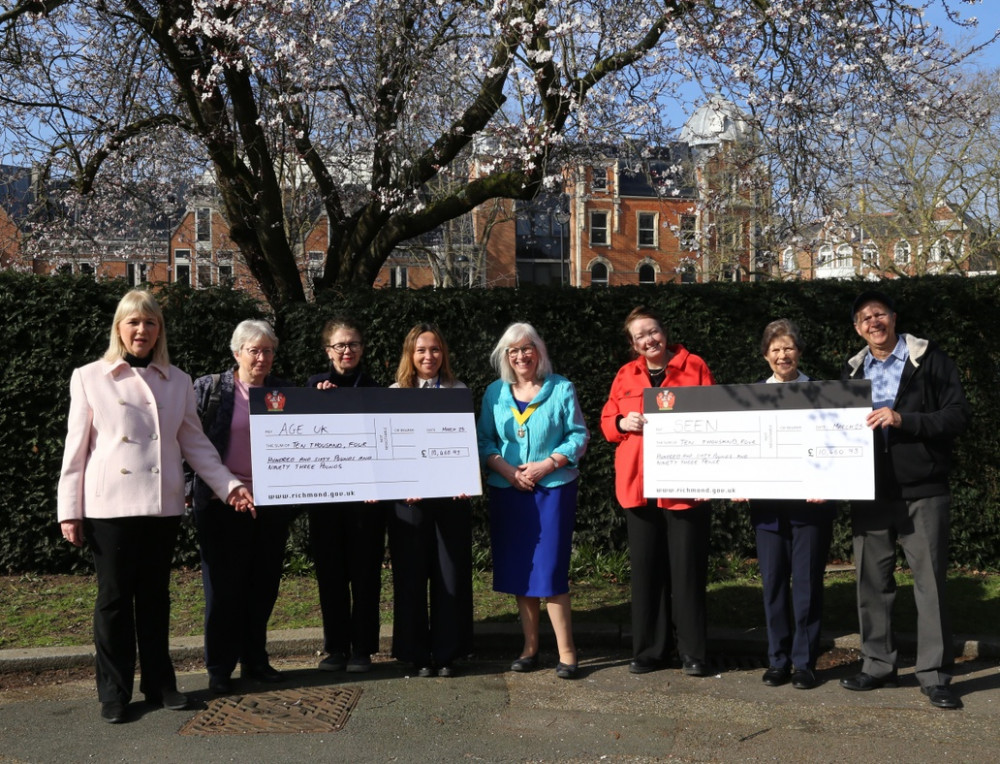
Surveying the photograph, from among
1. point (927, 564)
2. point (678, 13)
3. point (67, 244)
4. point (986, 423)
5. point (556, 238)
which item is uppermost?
point (556, 238)

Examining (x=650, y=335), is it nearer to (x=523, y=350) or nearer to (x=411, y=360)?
(x=523, y=350)

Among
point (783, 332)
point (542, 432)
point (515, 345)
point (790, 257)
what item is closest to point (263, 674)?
point (542, 432)

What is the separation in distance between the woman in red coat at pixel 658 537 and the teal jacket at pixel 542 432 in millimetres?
277

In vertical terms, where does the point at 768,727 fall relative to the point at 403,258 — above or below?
below

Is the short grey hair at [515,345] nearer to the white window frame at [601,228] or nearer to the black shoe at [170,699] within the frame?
the black shoe at [170,699]

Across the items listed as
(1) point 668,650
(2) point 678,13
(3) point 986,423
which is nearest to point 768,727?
(1) point 668,650

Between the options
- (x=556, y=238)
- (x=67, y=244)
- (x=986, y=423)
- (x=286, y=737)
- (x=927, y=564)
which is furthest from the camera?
(x=556, y=238)

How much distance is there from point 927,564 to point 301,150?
25.1 ft

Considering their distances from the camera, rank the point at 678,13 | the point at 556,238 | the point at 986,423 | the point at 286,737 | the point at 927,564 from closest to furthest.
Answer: the point at 286,737 < the point at 927,564 < the point at 986,423 < the point at 678,13 < the point at 556,238

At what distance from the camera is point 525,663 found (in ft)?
19.4

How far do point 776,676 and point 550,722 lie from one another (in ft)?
4.68

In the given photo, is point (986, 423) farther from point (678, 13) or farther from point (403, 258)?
point (403, 258)

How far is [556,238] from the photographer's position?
55469 millimetres

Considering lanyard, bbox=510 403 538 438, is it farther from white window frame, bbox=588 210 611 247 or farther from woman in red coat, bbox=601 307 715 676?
white window frame, bbox=588 210 611 247
